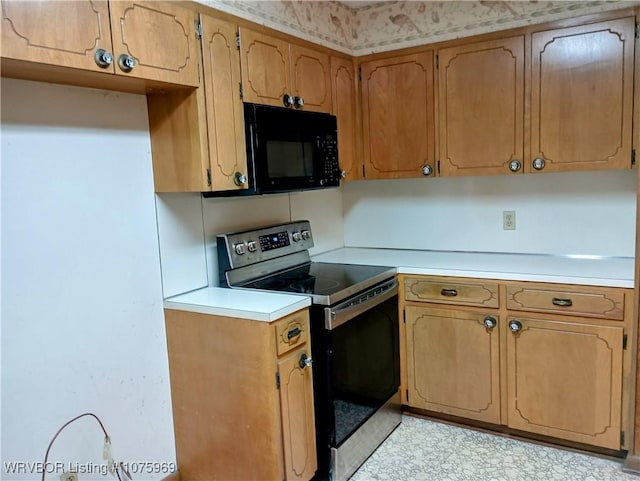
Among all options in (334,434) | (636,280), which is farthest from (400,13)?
(334,434)

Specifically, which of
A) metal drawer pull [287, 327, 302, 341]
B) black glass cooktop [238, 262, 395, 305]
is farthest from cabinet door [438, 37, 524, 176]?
metal drawer pull [287, 327, 302, 341]

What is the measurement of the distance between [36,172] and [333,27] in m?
1.78

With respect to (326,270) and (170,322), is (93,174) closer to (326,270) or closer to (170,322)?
(170,322)

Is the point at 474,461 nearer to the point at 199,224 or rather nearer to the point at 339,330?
the point at 339,330

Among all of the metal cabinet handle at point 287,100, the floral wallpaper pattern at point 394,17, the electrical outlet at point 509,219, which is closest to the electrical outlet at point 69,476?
the metal cabinet handle at point 287,100

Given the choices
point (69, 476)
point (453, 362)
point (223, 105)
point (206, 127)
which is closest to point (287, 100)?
point (223, 105)

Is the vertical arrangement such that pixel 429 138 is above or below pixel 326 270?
above

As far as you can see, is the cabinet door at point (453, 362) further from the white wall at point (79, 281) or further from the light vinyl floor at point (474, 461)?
the white wall at point (79, 281)

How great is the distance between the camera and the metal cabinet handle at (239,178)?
6.81 ft

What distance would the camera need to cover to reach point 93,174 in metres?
1.85

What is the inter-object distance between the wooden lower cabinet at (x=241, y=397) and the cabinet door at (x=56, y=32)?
3.41ft

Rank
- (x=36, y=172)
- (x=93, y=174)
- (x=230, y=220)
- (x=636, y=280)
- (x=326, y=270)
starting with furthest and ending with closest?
1. (x=326, y=270)
2. (x=230, y=220)
3. (x=636, y=280)
4. (x=93, y=174)
5. (x=36, y=172)

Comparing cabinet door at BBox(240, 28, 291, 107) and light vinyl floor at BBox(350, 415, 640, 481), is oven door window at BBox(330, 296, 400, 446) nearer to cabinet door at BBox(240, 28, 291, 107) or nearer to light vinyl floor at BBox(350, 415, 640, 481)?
light vinyl floor at BBox(350, 415, 640, 481)

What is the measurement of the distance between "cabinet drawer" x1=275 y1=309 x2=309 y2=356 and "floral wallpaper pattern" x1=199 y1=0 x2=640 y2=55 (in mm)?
1292
